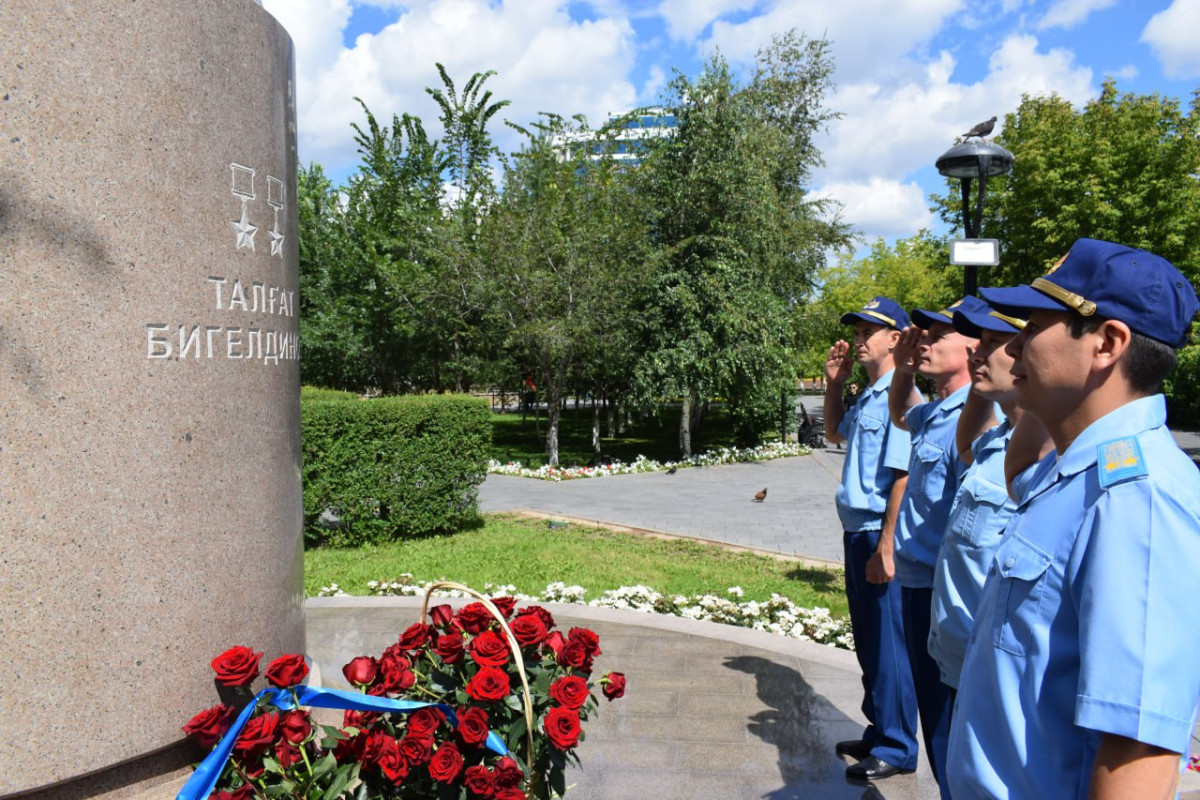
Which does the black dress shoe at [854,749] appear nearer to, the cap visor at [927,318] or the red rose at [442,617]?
the cap visor at [927,318]

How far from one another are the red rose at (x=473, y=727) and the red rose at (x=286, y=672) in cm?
49

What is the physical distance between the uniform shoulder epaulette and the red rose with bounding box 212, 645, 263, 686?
2263 mm

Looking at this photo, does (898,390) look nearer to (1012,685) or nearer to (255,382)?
(1012,685)

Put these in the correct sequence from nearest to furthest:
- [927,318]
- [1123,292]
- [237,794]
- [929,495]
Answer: [1123,292]
[237,794]
[929,495]
[927,318]

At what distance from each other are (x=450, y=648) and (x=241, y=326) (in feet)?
4.11

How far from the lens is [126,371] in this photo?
2.50 metres

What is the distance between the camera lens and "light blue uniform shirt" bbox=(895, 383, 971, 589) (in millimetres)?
3418

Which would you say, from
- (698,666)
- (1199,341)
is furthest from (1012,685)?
(1199,341)

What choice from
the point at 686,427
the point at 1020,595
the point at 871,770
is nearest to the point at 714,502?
the point at 686,427

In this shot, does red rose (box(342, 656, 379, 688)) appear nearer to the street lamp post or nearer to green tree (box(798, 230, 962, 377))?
the street lamp post

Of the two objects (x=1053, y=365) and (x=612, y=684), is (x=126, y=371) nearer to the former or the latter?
(x=612, y=684)

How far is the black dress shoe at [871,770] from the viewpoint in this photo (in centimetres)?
380

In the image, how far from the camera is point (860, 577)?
14.0 ft

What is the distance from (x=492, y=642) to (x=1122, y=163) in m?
24.0
